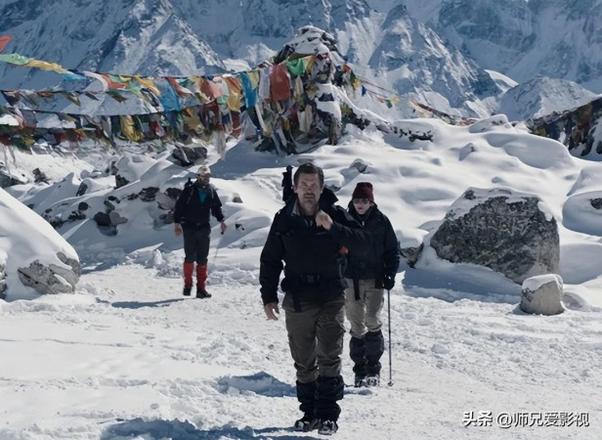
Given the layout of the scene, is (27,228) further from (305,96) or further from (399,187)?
(305,96)

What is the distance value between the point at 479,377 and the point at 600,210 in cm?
1164

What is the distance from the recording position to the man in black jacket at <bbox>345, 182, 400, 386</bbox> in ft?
22.3

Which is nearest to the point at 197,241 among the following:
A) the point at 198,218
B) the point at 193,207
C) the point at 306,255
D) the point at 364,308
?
the point at 198,218

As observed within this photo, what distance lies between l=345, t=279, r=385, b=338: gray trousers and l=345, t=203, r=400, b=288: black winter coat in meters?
0.10

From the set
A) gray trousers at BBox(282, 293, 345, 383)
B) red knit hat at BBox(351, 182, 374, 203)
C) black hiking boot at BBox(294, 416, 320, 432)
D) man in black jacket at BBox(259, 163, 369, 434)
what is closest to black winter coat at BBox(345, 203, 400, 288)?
red knit hat at BBox(351, 182, 374, 203)

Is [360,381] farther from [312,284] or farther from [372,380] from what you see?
[312,284]

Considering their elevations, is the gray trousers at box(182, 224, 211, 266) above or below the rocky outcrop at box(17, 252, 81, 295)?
above

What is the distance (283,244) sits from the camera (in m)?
5.35

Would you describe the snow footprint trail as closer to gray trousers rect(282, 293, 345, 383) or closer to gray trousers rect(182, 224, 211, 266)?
gray trousers rect(282, 293, 345, 383)

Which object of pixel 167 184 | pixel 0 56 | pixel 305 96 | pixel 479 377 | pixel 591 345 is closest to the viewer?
pixel 479 377

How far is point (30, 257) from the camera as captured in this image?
11.1 metres

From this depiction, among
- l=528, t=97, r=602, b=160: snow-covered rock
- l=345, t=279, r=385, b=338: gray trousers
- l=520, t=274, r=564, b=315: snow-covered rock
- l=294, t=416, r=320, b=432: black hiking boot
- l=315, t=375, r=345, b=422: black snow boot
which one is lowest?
l=520, t=274, r=564, b=315: snow-covered rock

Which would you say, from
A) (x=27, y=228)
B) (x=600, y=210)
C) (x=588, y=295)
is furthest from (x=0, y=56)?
(x=600, y=210)

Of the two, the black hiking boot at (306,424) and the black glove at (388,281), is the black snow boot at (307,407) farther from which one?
the black glove at (388,281)
